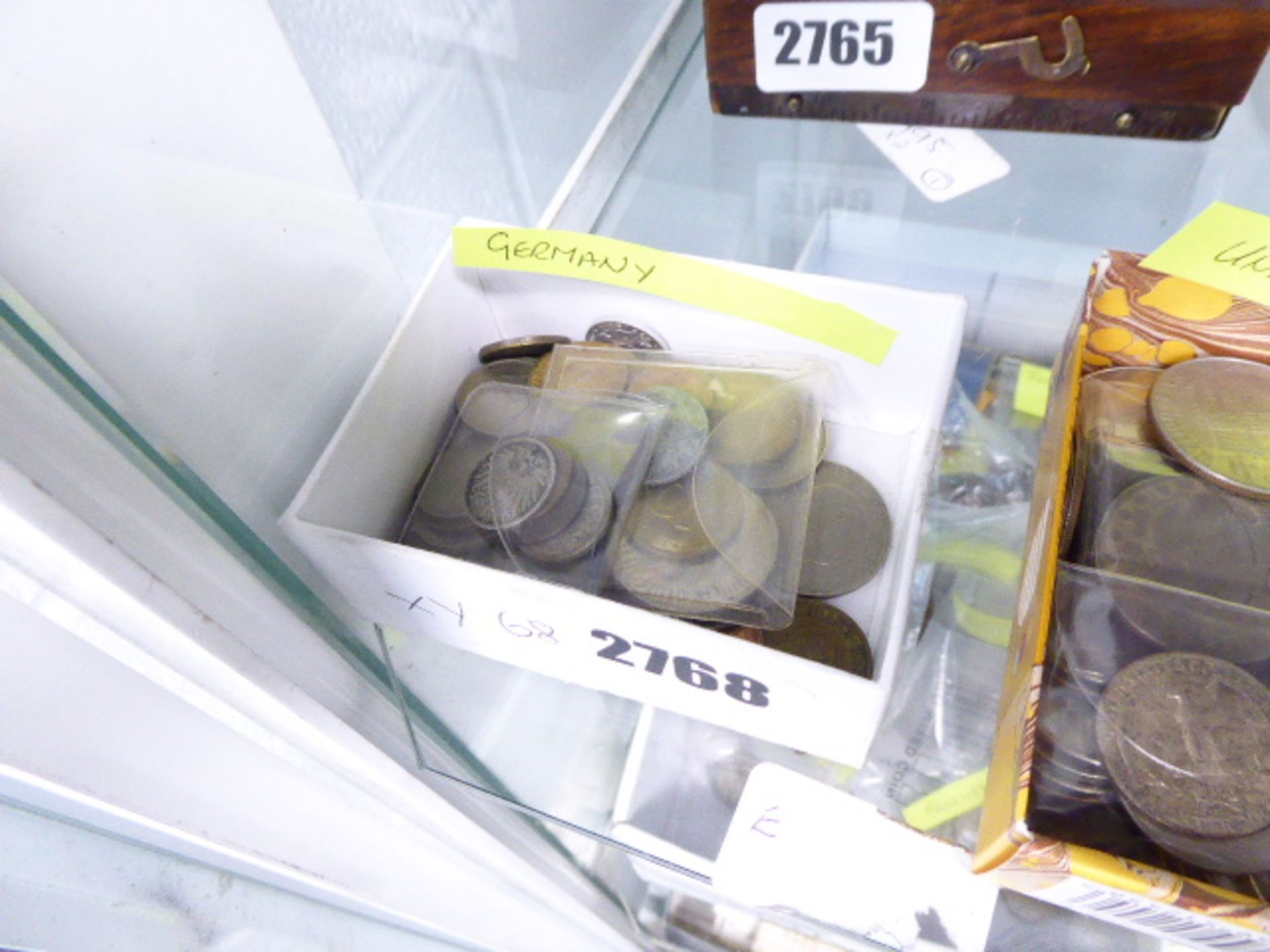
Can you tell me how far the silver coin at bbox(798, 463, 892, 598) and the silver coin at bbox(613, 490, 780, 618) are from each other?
0.15 ft

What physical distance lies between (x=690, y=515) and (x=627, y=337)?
0.17 metres

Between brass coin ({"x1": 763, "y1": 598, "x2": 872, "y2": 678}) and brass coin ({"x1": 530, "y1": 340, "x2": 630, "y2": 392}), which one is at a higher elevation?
brass coin ({"x1": 530, "y1": 340, "x2": 630, "y2": 392})

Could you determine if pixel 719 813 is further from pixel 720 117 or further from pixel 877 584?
pixel 720 117

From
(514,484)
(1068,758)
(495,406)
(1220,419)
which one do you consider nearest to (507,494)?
(514,484)

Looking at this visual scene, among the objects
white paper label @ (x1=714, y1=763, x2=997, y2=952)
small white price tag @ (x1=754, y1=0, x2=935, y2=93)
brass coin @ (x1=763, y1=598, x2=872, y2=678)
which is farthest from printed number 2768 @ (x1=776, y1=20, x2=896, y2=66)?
white paper label @ (x1=714, y1=763, x2=997, y2=952)

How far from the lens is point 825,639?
60 centimetres

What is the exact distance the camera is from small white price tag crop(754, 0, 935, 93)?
1.84 feet

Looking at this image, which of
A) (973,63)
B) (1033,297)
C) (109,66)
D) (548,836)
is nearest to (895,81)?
(973,63)

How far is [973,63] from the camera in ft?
1.89

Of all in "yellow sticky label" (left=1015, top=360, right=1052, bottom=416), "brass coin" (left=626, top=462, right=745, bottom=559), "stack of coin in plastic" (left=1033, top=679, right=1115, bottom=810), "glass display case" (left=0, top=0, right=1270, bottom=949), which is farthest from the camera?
"yellow sticky label" (left=1015, top=360, right=1052, bottom=416)

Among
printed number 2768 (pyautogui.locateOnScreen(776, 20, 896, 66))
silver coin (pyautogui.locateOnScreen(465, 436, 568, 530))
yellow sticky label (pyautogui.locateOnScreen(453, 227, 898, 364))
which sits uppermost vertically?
printed number 2768 (pyautogui.locateOnScreen(776, 20, 896, 66))

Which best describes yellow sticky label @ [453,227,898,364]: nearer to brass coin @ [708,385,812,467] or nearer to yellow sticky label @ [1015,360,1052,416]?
brass coin @ [708,385,812,467]

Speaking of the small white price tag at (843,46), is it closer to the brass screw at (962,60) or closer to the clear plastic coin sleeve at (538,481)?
the brass screw at (962,60)

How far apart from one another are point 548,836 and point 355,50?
1.99ft
